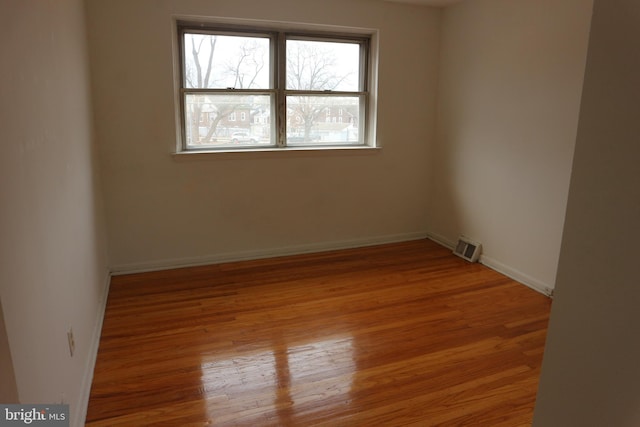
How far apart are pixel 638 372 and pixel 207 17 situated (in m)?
3.62

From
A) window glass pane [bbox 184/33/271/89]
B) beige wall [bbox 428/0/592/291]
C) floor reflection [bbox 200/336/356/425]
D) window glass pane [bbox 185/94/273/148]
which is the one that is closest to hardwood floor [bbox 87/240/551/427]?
floor reflection [bbox 200/336/356/425]

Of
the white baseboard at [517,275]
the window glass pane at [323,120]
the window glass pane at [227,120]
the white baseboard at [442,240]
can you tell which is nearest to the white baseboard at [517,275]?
the white baseboard at [517,275]

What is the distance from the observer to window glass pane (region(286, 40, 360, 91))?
13.2 feet

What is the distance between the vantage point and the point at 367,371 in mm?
2355

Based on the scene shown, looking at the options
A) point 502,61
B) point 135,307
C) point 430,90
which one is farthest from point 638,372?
point 430,90

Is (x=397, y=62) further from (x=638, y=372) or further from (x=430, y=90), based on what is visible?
(x=638, y=372)

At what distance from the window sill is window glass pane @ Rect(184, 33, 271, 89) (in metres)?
0.57

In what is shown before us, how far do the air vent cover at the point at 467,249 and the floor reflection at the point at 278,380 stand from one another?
6.30ft

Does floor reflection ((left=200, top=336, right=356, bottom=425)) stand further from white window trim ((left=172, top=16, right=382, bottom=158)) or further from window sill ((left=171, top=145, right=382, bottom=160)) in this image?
white window trim ((left=172, top=16, right=382, bottom=158))

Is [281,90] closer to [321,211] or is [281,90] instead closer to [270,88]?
[270,88]

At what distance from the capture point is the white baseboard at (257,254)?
3734 mm

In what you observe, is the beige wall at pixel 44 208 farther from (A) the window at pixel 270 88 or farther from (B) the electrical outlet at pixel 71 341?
(A) the window at pixel 270 88

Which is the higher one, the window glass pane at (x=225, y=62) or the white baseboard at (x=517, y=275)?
the window glass pane at (x=225, y=62)

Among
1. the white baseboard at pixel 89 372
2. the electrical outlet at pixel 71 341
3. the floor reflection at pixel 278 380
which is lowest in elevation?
the floor reflection at pixel 278 380
